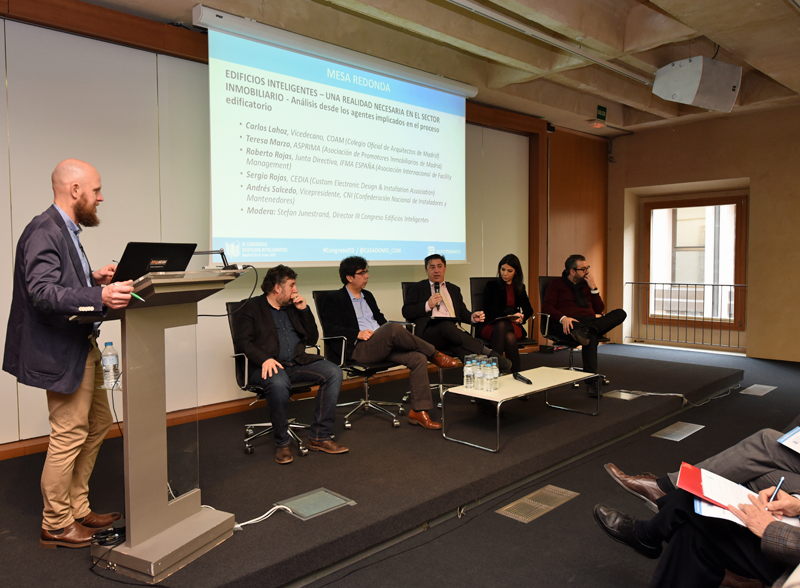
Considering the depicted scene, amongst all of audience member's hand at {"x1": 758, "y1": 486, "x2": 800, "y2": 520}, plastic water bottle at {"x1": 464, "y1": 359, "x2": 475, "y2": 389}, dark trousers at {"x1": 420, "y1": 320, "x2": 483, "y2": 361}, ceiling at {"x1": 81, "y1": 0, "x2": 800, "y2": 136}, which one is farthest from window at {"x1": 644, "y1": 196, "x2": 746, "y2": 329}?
audience member's hand at {"x1": 758, "y1": 486, "x2": 800, "y2": 520}

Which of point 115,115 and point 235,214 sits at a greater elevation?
point 115,115

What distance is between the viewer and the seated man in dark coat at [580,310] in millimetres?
4594

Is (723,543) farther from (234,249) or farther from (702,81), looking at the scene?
(702,81)

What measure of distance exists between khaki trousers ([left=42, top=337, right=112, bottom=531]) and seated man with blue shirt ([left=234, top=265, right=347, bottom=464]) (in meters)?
0.99

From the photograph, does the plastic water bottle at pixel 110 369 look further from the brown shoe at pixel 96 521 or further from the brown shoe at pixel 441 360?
the brown shoe at pixel 441 360

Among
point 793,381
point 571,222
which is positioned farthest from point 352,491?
point 571,222

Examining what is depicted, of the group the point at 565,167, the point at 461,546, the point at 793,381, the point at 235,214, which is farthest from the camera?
the point at 565,167

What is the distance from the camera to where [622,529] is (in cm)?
199

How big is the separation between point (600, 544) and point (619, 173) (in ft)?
22.4

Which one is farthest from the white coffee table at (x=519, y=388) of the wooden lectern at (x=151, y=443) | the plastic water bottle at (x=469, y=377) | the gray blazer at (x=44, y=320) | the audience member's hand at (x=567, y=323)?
the gray blazer at (x=44, y=320)

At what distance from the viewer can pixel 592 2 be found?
14.9 feet

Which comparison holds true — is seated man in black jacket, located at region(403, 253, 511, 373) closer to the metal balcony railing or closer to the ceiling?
the ceiling

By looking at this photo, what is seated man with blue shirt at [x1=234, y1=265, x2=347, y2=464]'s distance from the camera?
306 cm

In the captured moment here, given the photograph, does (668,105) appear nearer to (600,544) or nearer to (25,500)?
(600,544)
